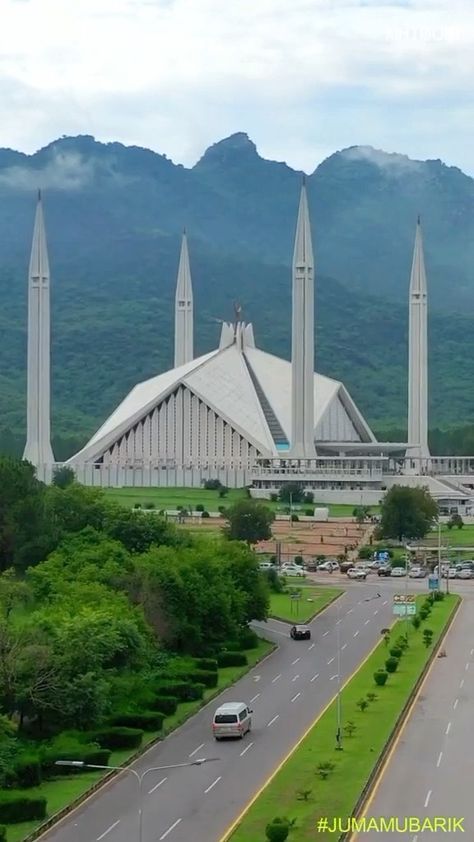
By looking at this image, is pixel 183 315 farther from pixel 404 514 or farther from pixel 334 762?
pixel 334 762

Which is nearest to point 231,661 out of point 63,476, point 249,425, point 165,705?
point 165,705

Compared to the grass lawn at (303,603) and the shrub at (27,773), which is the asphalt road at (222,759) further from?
the grass lawn at (303,603)

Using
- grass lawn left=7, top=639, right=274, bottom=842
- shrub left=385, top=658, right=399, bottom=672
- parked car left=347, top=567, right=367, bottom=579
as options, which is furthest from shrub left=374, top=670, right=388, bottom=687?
parked car left=347, top=567, right=367, bottom=579

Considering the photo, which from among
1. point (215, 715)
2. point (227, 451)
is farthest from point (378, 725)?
point (227, 451)

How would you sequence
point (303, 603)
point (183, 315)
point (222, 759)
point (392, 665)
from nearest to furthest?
1. point (222, 759)
2. point (392, 665)
3. point (303, 603)
4. point (183, 315)

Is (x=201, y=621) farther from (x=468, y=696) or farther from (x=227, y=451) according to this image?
(x=227, y=451)

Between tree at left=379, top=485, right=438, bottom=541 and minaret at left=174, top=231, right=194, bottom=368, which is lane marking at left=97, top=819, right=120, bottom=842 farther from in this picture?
minaret at left=174, top=231, right=194, bottom=368

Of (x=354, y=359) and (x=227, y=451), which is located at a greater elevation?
(x=354, y=359)
